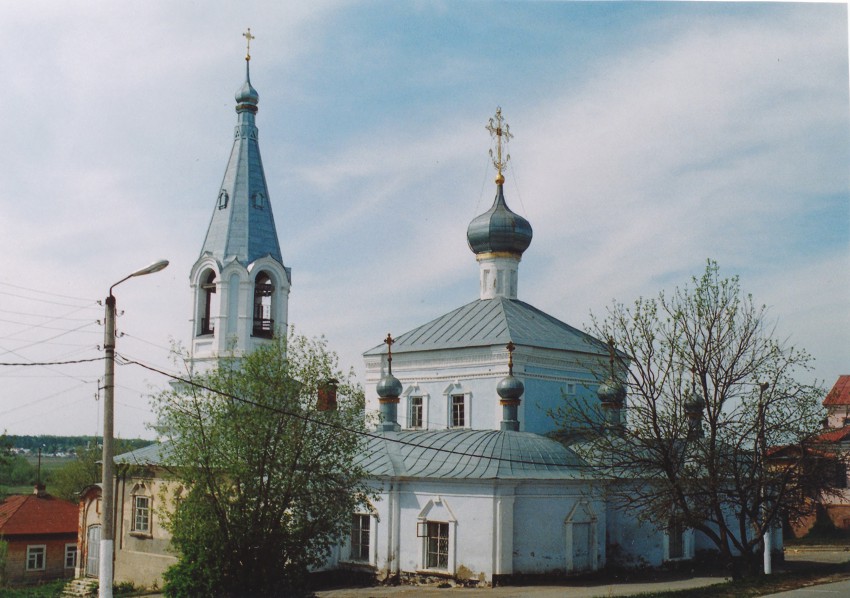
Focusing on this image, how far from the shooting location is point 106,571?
10805mm

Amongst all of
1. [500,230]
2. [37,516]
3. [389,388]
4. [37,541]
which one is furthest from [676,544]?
[37,516]

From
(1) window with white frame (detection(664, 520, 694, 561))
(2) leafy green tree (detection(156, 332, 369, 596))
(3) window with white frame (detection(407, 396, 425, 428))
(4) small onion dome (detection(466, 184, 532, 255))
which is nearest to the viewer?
(2) leafy green tree (detection(156, 332, 369, 596))

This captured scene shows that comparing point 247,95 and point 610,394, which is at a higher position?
point 247,95

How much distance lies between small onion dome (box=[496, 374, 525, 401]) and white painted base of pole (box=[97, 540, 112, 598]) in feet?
38.5

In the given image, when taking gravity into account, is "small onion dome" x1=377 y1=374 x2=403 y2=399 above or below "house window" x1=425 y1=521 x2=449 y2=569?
above

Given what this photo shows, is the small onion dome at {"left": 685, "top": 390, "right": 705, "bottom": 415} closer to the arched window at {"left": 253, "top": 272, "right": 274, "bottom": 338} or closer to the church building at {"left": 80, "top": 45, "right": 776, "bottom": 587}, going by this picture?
the church building at {"left": 80, "top": 45, "right": 776, "bottom": 587}

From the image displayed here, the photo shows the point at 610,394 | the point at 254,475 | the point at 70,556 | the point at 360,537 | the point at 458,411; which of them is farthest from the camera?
the point at 70,556

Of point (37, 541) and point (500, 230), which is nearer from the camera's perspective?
point (500, 230)

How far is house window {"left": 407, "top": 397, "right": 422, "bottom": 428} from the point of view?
79.9 feet

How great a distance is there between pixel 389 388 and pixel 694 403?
8247mm

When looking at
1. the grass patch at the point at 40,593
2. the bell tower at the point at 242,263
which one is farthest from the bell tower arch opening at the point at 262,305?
the grass patch at the point at 40,593

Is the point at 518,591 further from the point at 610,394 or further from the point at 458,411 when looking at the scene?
the point at 458,411

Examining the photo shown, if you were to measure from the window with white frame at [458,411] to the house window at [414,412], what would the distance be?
1096mm

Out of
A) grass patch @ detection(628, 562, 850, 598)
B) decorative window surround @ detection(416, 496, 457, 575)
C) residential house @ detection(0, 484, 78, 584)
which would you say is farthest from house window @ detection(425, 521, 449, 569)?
residential house @ detection(0, 484, 78, 584)
